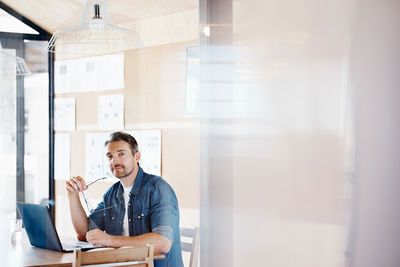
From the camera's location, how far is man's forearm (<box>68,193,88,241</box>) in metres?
1.50

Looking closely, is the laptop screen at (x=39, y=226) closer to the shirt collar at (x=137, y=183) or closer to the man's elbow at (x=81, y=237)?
the man's elbow at (x=81, y=237)

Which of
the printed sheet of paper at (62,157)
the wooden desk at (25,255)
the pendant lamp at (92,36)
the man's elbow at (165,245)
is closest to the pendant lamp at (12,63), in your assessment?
the pendant lamp at (92,36)

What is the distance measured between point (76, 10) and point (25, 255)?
0.89 meters

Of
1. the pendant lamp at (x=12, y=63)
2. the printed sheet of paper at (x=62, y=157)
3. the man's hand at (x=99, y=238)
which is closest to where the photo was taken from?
the pendant lamp at (x=12, y=63)

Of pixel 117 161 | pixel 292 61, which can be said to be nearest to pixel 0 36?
pixel 117 161

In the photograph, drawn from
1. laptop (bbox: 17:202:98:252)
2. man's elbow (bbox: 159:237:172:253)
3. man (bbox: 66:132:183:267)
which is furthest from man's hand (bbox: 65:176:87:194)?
man's elbow (bbox: 159:237:172:253)

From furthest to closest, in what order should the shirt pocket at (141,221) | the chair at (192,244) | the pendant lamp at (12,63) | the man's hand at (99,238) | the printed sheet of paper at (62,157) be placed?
1. the chair at (192,244)
2. the shirt pocket at (141,221)
3. the man's hand at (99,238)
4. the printed sheet of paper at (62,157)
5. the pendant lamp at (12,63)

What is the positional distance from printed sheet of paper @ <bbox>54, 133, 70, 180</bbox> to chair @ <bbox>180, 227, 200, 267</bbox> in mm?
625

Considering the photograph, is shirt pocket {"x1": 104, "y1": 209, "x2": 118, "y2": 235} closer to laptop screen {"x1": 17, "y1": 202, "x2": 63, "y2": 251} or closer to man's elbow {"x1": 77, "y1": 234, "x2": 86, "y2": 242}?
man's elbow {"x1": 77, "y1": 234, "x2": 86, "y2": 242}

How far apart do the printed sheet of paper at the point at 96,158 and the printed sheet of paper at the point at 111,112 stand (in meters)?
0.04

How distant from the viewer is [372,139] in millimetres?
2141

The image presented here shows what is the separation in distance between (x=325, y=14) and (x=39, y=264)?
1.78 m

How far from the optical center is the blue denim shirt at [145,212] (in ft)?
5.22

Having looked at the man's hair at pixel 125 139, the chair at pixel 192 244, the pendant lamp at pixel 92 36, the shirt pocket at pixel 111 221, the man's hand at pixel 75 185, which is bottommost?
the chair at pixel 192 244
